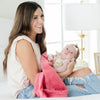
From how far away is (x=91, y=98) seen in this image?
1191 mm

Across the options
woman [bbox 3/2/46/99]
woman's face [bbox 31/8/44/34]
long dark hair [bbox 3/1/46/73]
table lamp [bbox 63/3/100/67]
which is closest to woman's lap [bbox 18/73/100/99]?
woman [bbox 3/2/46/99]

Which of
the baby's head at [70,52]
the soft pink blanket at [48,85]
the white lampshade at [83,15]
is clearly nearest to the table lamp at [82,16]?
the white lampshade at [83,15]

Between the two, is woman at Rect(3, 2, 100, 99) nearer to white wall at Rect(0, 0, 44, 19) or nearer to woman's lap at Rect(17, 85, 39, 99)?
woman's lap at Rect(17, 85, 39, 99)

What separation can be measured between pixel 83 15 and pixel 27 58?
4.23 feet

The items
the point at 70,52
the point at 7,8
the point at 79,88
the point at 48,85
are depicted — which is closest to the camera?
the point at 48,85

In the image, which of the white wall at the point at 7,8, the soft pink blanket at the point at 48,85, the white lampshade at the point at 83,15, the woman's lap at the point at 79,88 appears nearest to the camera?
the soft pink blanket at the point at 48,85

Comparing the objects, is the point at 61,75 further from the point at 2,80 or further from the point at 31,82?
the point at 2,80

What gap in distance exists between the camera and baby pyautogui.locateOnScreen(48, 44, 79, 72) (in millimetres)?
1866

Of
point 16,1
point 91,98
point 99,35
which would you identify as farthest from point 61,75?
point 99,35

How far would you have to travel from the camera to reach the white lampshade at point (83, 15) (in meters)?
2.77

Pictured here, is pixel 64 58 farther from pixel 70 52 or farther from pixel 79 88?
pixel 79 88

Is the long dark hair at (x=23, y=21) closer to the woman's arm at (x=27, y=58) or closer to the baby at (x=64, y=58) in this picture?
the woman's arm at (x=27, y=58)

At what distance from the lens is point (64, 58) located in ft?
6.31

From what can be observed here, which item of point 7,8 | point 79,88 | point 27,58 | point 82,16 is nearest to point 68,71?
point 79,88
